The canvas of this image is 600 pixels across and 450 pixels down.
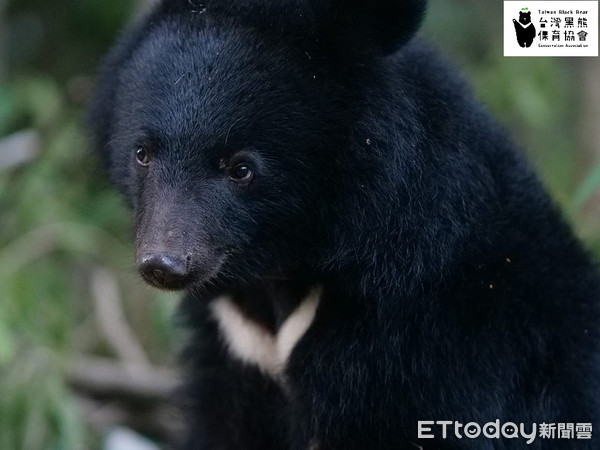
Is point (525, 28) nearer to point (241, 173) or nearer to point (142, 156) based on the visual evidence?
point (241, 173)

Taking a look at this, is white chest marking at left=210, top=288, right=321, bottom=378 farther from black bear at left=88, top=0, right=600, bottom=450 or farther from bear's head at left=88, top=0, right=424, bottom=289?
bear's head at left=88, top=0, right=424, bottom=289

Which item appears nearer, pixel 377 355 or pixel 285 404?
pixel 377 355

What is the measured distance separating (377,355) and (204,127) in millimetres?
914

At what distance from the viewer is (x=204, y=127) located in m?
3.19

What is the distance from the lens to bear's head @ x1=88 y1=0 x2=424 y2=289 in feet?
10.5

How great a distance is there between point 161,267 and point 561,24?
2044 millimetres

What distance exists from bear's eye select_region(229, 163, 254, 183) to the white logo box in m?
1.57

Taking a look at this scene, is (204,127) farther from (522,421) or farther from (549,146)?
(549,146)

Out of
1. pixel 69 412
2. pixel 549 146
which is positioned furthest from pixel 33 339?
pixel 549 146

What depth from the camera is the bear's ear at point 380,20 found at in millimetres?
3285

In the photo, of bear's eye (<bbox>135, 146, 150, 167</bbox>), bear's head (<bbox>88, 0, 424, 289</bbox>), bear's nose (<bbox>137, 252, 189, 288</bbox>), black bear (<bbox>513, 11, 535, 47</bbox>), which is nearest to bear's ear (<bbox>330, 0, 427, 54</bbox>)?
bear's head (<bbox>88, 0, 424, 289</bbox>)

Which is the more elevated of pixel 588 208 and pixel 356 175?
pixel 588 208

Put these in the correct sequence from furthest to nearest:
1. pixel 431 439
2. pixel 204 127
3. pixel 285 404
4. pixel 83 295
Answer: pixel 83 295 < pixel 285 404 < pixel 431 439 < pixel 204 127

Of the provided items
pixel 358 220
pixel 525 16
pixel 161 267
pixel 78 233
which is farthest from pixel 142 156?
pixel 78 233
